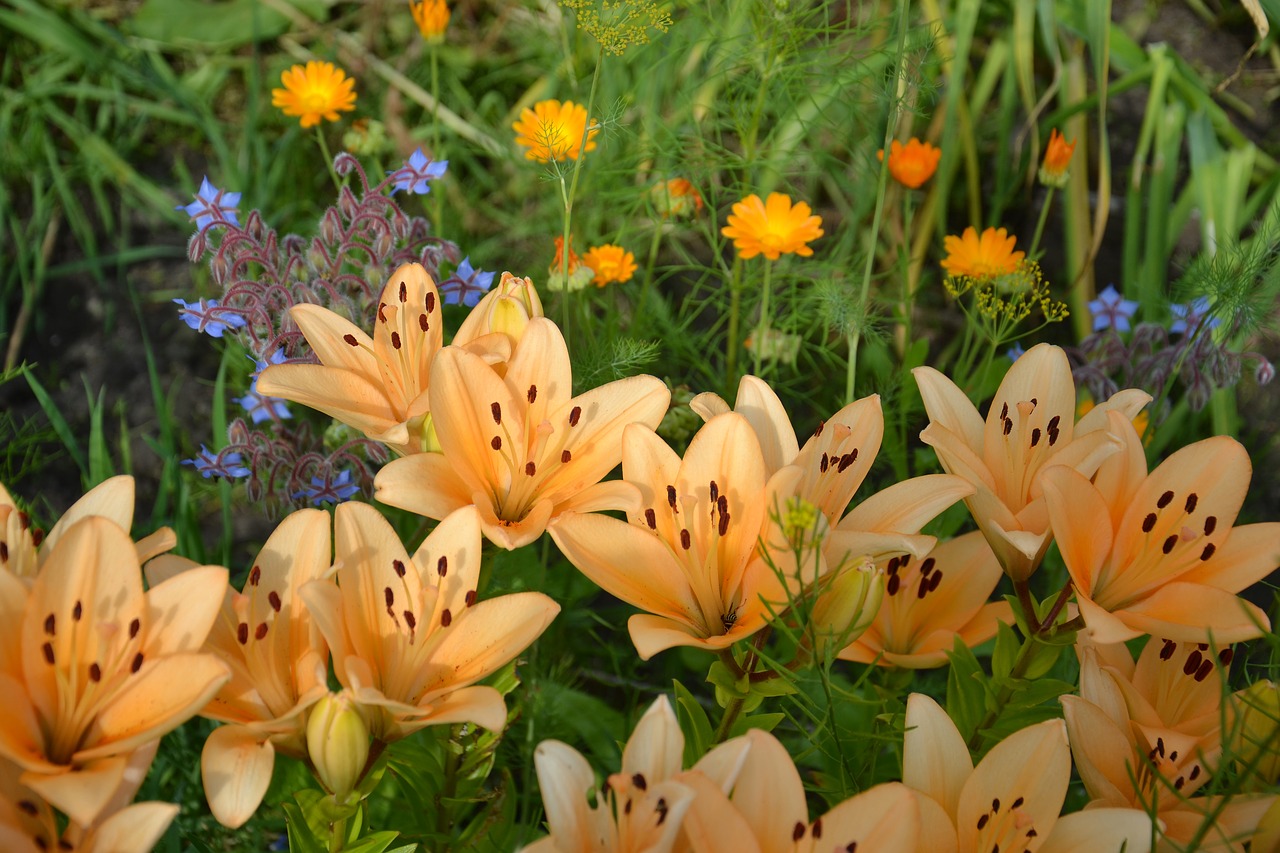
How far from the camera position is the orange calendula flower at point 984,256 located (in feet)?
6.56

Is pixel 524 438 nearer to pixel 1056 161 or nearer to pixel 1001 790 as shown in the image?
pixel 1001 790

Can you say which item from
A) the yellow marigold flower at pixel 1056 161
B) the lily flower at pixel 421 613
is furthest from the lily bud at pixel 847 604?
the yellow marigold flower at pixel 1056 161

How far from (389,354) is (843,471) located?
1.93 feet

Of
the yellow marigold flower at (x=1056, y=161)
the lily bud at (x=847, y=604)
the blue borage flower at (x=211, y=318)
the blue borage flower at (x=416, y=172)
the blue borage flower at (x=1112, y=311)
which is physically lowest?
the lily bud at (x=847, y=604)

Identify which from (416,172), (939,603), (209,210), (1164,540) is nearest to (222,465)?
(209,210)

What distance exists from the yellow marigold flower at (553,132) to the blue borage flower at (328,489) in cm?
59

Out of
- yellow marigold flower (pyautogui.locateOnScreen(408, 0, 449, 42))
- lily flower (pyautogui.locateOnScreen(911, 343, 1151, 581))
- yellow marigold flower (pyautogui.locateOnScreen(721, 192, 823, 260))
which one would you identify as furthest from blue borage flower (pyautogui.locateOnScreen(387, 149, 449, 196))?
lily flower (pyautogui.locateOnScreen(911, 343, 1151, 581))

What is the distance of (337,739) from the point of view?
106 cm

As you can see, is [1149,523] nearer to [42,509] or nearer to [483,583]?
[483,583]

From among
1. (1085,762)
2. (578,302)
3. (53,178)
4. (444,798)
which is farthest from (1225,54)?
(53,178)

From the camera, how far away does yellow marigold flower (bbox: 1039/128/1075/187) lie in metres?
2.10

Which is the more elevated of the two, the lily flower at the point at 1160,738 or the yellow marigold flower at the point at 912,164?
the yellow marigold flower at the point at 912,164

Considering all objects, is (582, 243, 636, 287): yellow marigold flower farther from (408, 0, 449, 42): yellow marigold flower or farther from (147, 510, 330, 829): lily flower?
(147, 510, 330, 829): lily flower

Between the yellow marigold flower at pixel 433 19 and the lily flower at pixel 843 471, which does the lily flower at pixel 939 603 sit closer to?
the lily flower at pixel 843 471
